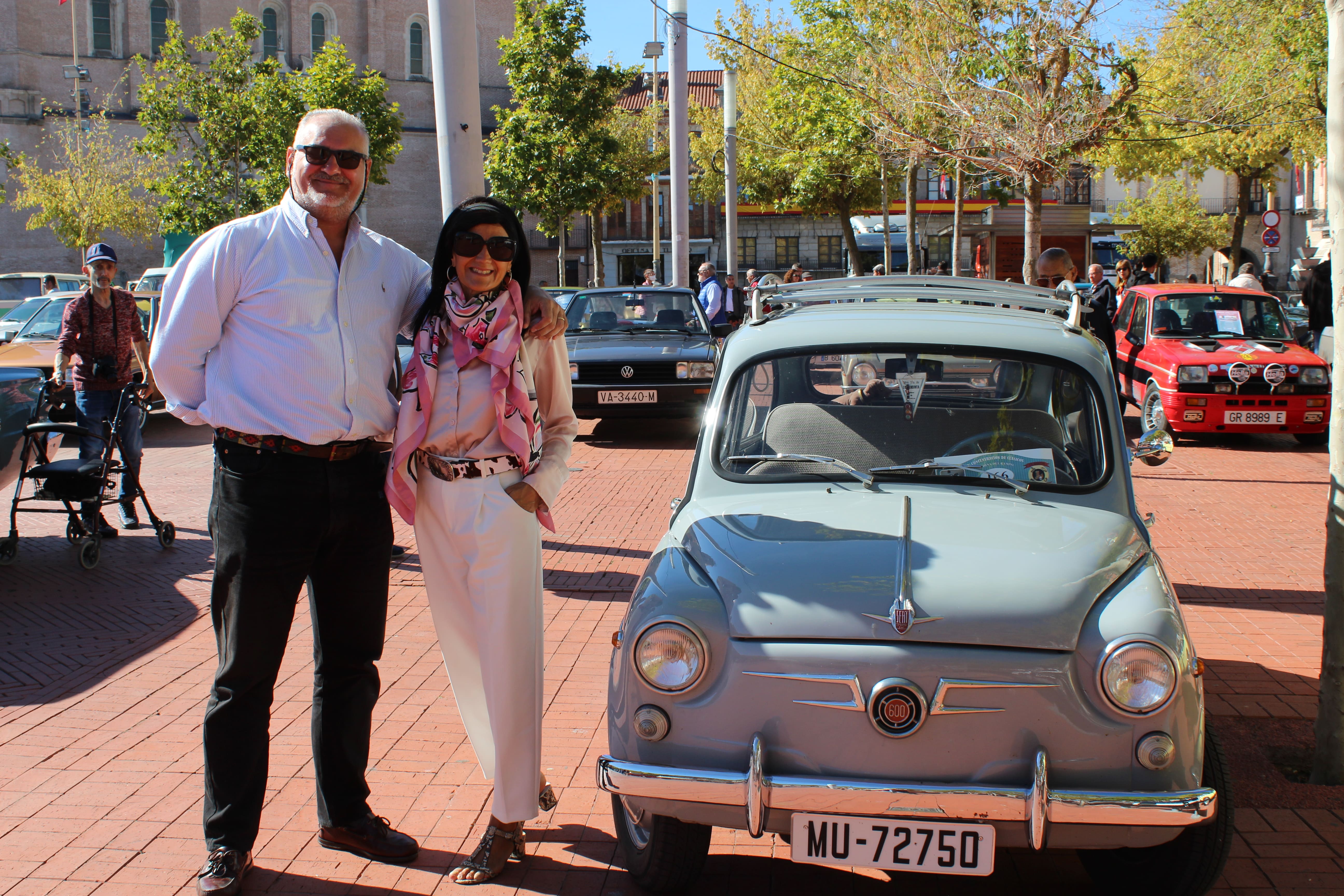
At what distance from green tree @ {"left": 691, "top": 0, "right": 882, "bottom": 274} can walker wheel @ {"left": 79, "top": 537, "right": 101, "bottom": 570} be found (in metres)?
17.3

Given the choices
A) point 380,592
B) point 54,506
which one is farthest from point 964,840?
point 54,506

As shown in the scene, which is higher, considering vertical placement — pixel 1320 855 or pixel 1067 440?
pixel 1067 440

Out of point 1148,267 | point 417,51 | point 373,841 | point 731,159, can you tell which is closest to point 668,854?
point 373,841

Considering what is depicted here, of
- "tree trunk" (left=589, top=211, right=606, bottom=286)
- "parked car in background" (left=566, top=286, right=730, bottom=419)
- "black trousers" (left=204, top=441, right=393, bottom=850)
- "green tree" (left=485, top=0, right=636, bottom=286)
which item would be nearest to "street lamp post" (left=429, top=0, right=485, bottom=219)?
"black trousers" (left=204, top=441, right=393, bottom=850)

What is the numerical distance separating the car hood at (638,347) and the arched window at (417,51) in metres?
42.9

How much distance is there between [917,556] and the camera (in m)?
3.16

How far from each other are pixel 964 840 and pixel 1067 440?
1.71 m

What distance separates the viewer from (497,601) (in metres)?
3.33

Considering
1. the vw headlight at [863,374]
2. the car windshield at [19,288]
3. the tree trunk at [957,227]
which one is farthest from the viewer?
the tree trunk at [957,227]

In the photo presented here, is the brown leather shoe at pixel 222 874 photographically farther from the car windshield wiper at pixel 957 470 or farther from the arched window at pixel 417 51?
the arched window at pixel 417 51

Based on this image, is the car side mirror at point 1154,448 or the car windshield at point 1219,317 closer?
the car side mirror at point 1154,448

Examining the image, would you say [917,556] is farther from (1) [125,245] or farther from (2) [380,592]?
(1) [125,245]

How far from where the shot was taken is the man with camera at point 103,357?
8.21 metres

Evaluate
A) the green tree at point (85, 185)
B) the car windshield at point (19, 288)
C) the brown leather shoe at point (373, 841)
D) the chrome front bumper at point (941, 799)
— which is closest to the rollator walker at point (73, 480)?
the brown leather shoe at point (373, 841)
